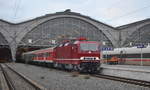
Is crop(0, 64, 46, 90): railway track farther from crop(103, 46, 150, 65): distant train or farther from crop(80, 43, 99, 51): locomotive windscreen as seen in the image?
crop(103, 46, 150, 65): distant train

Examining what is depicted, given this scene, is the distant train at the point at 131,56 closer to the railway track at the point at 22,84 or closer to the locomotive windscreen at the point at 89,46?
the locomotive windscreen at the point at 89,46

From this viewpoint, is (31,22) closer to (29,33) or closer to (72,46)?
(29,33)

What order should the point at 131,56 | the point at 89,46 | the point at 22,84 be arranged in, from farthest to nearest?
1. the point at 131,56
2. the point at 89,46
3. the point at 22,84

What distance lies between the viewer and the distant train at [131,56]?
54250 millimetres

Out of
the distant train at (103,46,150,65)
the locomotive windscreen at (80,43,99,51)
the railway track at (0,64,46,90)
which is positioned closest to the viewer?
the railway track at (0,64,46,90)

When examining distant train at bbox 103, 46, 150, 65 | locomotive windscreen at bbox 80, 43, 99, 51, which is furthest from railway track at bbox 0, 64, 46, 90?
distant train at bbox 103, 46, 150, 65

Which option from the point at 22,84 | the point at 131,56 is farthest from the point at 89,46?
the point at 131,56

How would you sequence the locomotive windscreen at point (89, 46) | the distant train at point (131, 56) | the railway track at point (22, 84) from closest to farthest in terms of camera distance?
the railway track at point (22, 84) < the locomotive windscreen at point (89, 46) < the distant train at point (131, 56)

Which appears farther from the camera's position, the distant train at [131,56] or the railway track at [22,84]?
the distant train at [131,56]

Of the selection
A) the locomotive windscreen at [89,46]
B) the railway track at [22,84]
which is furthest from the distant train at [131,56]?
the railway track at [22,84]

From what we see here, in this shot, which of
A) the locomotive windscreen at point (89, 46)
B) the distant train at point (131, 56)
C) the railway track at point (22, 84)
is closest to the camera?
the railway track at point (22, 84)

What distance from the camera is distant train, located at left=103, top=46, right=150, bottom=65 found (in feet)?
178

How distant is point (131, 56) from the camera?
5997 cm

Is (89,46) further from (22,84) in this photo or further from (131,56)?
(131,56)
